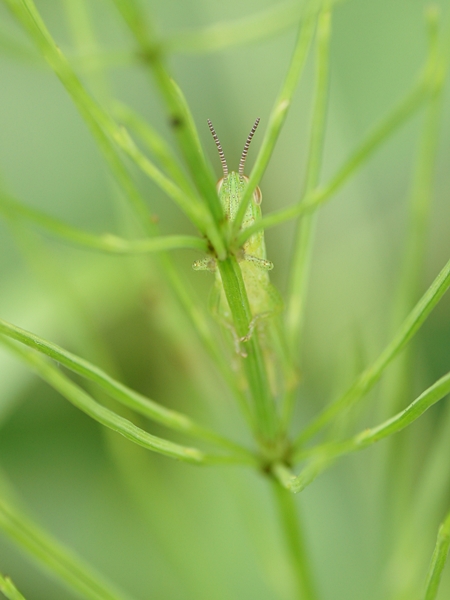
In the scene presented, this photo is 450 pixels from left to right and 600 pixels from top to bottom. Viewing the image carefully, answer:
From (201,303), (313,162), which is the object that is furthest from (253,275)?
(201,303)

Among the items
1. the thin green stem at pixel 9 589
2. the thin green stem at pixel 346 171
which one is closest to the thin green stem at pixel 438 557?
the thin green stem at pixel 346 171

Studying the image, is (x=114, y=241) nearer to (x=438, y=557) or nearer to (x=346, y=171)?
(x=346, y=171)

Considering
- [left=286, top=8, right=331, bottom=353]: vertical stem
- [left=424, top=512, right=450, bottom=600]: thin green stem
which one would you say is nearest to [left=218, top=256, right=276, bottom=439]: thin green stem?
[left=286, top=8, right=331, bottom=353]: vertical stem

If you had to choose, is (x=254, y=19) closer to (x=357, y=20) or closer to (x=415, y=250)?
(x=415, y=250)

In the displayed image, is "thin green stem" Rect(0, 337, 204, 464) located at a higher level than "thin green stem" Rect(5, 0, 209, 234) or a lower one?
lower

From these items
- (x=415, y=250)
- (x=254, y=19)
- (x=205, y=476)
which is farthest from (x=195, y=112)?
(x=415, y=250)

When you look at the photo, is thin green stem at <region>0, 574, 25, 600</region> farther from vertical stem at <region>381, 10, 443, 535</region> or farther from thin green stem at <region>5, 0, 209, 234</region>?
vertical stem at <region>381, 10, 443, 535</region>
